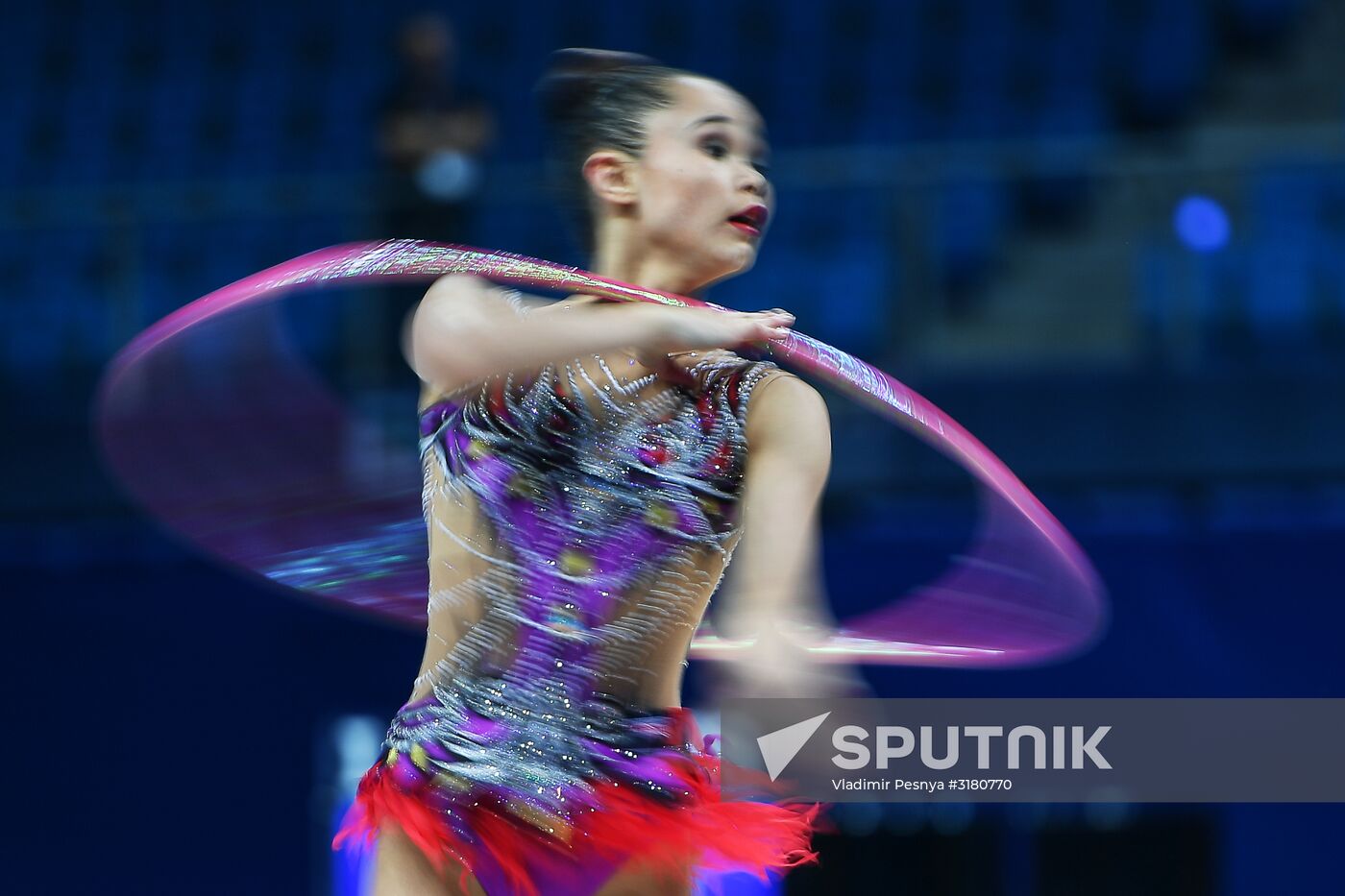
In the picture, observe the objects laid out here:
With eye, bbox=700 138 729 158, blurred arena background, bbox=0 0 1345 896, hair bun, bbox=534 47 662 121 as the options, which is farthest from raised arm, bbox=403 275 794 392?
blurred arena background, bbox=0 0 1345 896

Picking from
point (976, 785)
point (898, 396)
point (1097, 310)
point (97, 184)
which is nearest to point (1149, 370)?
point (1097, 310)

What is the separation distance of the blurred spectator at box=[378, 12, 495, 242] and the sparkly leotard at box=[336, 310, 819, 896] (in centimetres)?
310

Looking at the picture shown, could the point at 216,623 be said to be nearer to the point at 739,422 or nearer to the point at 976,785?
the point at 976,785

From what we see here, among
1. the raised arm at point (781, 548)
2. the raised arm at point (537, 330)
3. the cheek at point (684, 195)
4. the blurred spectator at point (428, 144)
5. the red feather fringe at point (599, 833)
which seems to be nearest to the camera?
the raised arm at point (781, 548)

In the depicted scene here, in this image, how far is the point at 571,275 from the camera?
189 centimetres

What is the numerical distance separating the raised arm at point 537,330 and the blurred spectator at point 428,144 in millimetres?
3141

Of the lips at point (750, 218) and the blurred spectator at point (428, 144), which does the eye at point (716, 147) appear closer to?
the lips at point (750, 218)

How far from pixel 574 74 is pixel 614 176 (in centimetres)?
16

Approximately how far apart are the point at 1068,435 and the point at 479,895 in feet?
11.1

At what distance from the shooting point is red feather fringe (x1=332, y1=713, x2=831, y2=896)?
189cm

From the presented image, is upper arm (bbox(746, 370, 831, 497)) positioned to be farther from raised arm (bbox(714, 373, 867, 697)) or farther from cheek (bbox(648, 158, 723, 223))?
cheek (bbox(648, 158, 723, 223))

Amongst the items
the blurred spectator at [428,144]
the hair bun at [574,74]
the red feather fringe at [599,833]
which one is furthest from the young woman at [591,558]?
the blurred spectator at [428,144]

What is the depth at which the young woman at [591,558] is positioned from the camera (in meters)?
1.89

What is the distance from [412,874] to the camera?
1910 millimetres
